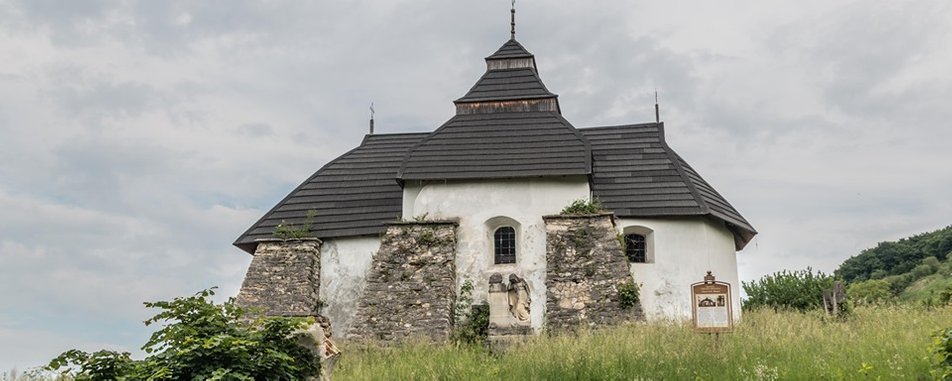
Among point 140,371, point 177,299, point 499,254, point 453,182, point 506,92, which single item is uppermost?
point 506,92

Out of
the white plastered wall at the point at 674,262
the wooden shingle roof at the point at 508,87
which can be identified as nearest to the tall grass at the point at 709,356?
the white plastered wall at the point at 674,262

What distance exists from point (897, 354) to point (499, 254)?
11.9m

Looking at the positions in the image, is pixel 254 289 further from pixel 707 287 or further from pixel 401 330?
pixel 707 287

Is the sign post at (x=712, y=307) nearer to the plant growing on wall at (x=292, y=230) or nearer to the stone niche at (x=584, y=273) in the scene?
the stone niche at (x=584, y=273)

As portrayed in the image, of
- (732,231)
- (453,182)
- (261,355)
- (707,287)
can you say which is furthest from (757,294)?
(261,355)

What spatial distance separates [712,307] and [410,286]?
8694 millimetres

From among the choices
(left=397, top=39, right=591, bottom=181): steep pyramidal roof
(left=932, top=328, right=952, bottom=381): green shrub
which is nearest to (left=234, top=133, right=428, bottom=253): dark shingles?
(left=397, top=39, right=591, bottom=181): steep pyramidal roof

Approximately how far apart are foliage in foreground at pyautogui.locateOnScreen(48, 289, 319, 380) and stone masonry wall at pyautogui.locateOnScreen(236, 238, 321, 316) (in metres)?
12.1

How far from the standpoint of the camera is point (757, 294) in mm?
27625

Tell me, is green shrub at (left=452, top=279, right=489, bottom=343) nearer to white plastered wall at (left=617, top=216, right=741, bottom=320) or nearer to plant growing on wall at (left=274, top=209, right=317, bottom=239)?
white plastered wall at (left=617, top=216, right=741, bottom=320)

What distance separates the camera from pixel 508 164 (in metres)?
24.0

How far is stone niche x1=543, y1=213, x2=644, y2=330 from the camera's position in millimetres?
21188

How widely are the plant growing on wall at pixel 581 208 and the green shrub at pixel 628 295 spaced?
97.7 inches

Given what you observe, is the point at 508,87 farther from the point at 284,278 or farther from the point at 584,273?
the point at 284,278
